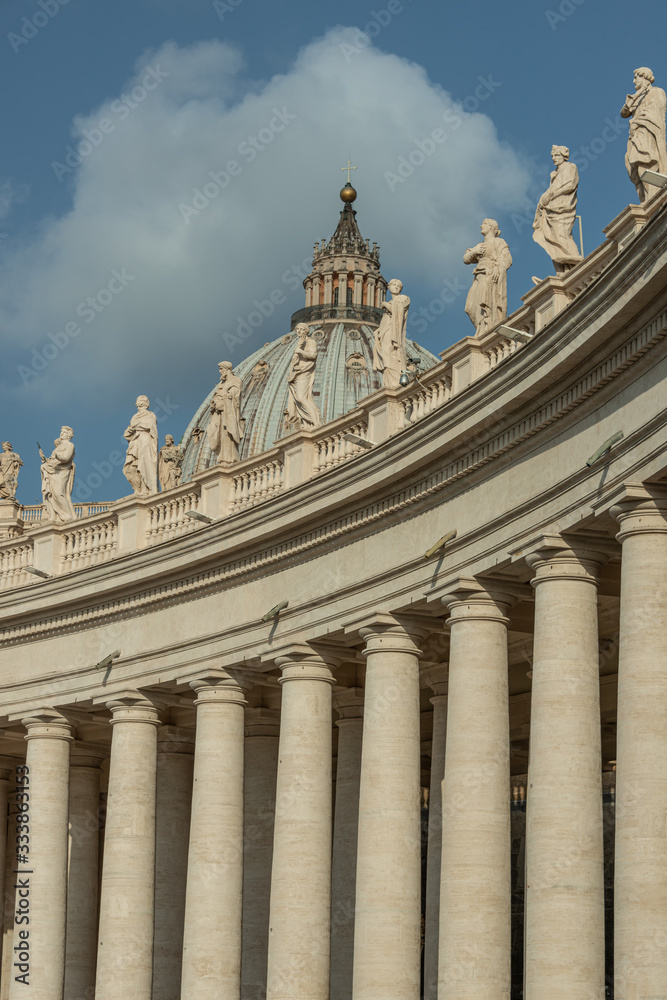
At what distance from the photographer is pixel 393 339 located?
263 ft

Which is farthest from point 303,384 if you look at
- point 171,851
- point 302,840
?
point 171,851

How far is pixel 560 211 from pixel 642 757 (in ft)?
74.5

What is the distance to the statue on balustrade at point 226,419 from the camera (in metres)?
90.0

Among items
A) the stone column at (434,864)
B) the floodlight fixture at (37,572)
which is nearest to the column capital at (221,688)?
the stone column at (434,864)

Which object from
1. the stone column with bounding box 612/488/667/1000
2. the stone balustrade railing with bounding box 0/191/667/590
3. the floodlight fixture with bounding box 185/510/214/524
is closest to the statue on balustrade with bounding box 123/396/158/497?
the stone balustrade railing with bounding box 0/191/667/590

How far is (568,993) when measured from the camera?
56656mm

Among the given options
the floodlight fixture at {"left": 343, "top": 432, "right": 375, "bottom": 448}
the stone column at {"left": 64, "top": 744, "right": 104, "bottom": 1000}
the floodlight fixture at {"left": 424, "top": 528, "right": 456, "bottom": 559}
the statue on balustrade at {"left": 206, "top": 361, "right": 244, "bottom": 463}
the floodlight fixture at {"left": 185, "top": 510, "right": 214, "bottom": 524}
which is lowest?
the stone column at {"left": 64, "top": 744, "right": 104, "bottom": 1000}

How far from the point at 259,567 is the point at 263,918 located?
61.8 feet

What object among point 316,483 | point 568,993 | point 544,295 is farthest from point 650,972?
point 316,483

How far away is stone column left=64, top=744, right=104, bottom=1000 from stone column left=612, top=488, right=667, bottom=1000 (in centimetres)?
4945

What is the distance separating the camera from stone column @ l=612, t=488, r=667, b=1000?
51.5m

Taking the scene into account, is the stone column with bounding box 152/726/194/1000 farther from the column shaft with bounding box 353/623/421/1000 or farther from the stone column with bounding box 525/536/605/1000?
the stone column with bounding box 525/536/605/1000

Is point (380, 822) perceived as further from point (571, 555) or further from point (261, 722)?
point (261, 722)

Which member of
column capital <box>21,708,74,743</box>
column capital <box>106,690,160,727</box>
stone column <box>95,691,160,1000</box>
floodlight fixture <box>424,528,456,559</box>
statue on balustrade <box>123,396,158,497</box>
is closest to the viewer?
floodlight fixture <box>424,528,456,559</box>
